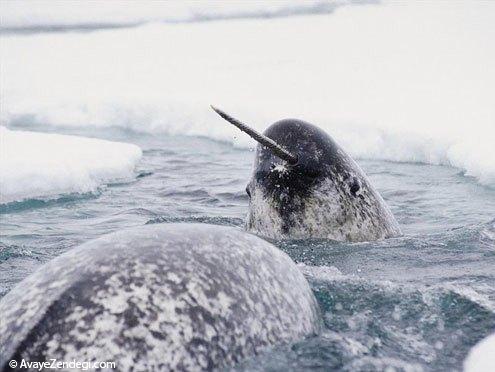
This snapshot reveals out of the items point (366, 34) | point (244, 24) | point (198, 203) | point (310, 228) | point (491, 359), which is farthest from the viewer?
point (244, 24)

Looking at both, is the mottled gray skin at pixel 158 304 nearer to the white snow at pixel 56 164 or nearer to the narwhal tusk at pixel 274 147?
the narwhal tusk at pixel 274 147

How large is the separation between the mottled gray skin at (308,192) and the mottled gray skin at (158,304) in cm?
228

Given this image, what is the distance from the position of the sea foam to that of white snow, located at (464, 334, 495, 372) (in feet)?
18.9

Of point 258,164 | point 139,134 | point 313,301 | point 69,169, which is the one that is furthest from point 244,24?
point 313,301

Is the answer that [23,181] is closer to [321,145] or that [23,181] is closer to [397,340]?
[321,145]

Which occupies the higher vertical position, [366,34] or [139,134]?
[366,34]

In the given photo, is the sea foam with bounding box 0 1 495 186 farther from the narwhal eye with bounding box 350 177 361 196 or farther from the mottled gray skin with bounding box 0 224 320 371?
the mottled gray skin with bounding box 0 224 320 371

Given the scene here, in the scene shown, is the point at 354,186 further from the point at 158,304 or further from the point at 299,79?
the point at 299,79

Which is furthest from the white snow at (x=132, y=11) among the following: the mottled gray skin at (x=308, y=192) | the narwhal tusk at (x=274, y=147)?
the narwhal tusk at (x=274, y=147)

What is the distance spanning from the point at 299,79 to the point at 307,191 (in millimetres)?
10289

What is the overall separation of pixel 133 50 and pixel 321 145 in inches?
622

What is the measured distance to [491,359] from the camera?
3.02 metres

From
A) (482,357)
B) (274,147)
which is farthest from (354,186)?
(482,357)

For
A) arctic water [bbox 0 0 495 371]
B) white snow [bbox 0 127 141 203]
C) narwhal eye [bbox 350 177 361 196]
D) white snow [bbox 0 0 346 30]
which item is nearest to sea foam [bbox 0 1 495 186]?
arctic water [bbox 0 0 495 371]
